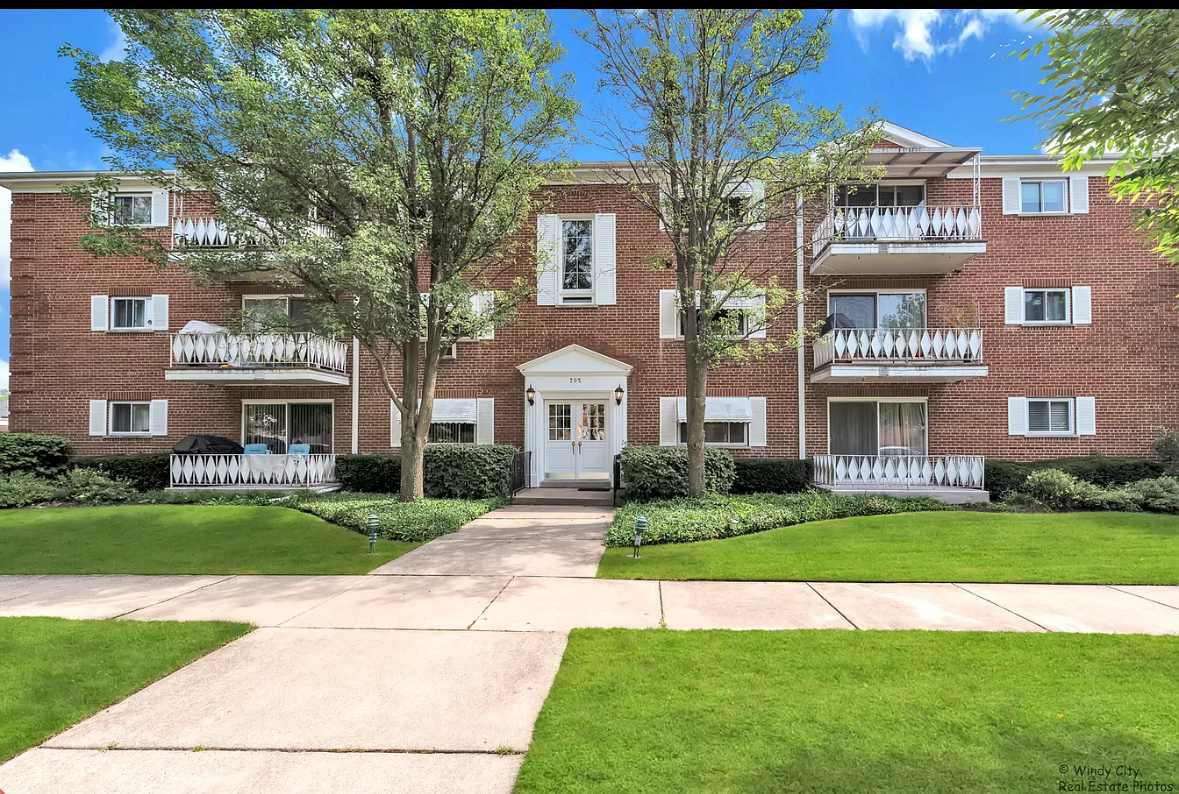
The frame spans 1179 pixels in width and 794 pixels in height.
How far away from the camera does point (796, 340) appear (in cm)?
1151

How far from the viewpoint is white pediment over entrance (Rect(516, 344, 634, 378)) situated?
48.5 feet

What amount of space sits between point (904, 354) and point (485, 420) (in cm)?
989

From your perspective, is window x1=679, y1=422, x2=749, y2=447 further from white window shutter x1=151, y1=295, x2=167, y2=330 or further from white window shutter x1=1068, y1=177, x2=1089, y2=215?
white window shutter x1=151, y1=295, x2=167, y2=330

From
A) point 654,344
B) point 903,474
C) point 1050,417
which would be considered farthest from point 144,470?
point 1050,417

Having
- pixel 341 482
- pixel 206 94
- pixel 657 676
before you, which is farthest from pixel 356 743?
pixel 341 482

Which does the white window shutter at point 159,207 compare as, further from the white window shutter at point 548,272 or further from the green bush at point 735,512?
the green bush at point 735,512

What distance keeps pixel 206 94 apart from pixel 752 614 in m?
11.6

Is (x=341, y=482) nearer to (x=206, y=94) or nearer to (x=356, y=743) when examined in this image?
(x=206, y=94)

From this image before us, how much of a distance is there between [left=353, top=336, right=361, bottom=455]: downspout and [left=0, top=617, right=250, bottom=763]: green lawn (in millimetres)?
9578

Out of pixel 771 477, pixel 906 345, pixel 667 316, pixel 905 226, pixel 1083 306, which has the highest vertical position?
pixel 905 226

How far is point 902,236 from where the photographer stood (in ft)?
44.9

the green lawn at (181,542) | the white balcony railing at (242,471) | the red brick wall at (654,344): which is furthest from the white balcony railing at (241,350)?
the green lawn at (181,542)

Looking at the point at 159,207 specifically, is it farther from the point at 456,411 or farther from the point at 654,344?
the point at 654,344

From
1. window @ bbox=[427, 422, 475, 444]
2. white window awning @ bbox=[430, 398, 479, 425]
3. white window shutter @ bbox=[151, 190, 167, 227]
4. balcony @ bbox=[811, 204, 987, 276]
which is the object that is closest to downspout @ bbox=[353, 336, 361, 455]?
window @ bbox=[427, 422, 475, 444]
